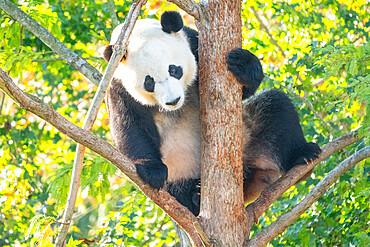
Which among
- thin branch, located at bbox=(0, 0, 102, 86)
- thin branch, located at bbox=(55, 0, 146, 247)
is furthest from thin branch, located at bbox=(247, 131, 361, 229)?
thin branch, located at bbox=(0, 0, 102, 86)

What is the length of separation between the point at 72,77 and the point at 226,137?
4.36 m

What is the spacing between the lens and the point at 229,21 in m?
3.36

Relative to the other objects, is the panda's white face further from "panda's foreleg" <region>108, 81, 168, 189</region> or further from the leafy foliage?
the leafy foliage

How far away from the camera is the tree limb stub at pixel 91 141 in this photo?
2346mm

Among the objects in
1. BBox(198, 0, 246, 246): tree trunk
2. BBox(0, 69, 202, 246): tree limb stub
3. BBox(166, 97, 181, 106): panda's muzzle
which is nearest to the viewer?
BBox(0, 69, 202, 246): tree limb stub

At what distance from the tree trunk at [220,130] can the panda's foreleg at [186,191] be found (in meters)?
0.87

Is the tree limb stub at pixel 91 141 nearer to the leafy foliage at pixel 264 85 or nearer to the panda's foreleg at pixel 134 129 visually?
the panda's foreleg at pixel 134 129

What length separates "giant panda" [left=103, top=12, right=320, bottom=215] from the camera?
3416mm

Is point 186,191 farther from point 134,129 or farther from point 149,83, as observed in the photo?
point 149,83

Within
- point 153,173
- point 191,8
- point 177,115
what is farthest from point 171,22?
point 153,173

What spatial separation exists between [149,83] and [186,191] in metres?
1.19

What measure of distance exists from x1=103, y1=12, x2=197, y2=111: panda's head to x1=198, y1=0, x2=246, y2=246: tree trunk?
209 millimetres

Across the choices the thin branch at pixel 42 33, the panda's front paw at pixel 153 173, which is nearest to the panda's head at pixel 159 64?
the panda's front paw at pixel 153 173

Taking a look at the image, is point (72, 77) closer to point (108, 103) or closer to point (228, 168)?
point (108, 103)
